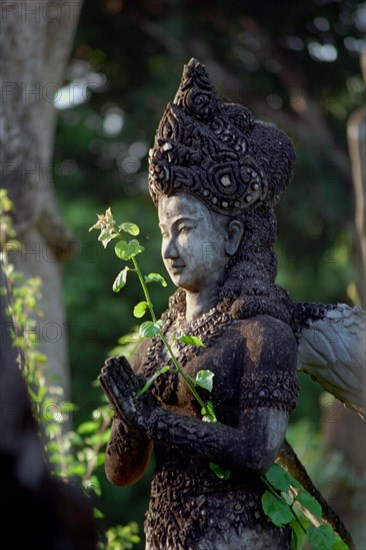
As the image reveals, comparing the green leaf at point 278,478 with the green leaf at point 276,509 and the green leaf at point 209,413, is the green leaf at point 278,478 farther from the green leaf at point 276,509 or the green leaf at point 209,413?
the green leaf at point 209,413

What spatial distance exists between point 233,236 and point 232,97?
794 cm

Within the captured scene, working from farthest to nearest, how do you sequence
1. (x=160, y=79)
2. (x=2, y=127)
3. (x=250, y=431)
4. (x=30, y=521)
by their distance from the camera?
(x=160, y=79) → (x=2, y=127) → (x=250, y=431) → (x=30, y=521)

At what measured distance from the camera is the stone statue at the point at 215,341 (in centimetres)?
398

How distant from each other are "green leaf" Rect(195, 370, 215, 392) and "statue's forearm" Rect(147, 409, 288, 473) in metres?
0.11

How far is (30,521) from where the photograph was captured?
2.91 metres

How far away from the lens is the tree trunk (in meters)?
8.20

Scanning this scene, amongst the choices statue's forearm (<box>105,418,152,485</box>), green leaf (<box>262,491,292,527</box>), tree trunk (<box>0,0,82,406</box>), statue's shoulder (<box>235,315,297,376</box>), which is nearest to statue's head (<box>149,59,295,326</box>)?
statue's shoulder (<box>235,315,297,376</box>)

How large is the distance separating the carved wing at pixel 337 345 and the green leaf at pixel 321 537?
0.48m

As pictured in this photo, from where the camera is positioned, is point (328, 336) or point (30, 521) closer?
point (30, 521)

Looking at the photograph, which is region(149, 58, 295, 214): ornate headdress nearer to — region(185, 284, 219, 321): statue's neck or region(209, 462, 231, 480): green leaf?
region(185, 284, 219, 321): statue's neck

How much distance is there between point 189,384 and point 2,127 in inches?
176

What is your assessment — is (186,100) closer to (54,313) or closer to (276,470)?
(276,470)

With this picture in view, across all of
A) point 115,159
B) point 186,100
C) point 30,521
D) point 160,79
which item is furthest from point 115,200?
point 30,521

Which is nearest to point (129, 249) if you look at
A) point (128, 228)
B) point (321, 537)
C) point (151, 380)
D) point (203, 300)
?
point (128, 228)
